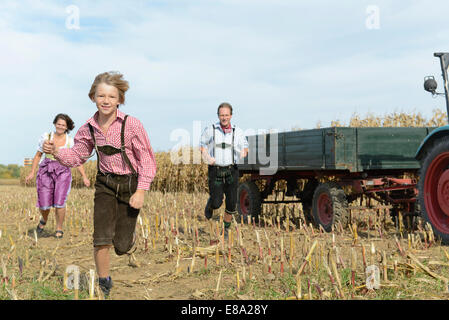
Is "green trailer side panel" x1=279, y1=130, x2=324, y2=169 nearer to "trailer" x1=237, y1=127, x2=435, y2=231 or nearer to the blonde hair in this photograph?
"trailer" x1=237, y1=127, x2=435, y2=231

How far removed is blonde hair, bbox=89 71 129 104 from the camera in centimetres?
398

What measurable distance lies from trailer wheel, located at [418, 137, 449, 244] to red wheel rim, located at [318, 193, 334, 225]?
6.22ft

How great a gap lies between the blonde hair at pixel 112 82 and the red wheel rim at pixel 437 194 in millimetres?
3968

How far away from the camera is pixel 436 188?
6082mm

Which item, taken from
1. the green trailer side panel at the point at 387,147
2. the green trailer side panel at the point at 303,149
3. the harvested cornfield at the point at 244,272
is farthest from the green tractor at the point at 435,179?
the green trailer side panel at the point at 303,149

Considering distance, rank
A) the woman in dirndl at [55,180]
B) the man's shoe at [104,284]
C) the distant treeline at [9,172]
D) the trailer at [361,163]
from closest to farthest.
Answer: the man's shoe at [104,284]
the trailer at [361,163]
the woman in dirndl at [55,180]
the distant treeline at [9,172]

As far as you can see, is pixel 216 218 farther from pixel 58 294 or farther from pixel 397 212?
pixel 58 294

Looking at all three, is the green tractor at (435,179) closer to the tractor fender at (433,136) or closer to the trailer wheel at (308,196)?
the tractor fender at (433,136)

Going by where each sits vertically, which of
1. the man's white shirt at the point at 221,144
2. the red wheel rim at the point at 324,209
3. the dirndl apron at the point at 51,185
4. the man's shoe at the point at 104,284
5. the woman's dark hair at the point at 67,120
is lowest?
the man's shoe at the point at 104,284

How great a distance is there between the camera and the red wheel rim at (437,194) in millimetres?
5812

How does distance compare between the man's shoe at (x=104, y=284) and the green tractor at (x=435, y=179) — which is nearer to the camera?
the man's shoe at (x=104, y=284)

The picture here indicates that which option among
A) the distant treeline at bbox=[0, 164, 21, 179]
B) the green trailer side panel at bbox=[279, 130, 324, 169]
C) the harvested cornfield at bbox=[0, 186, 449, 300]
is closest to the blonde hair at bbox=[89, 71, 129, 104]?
the harvested cornfield at bbox=[0, 186, 449, 300]

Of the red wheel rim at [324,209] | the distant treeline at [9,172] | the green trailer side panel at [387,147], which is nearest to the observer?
the green trailer side panel at [387,147]

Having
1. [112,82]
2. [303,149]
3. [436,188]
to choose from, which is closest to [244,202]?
[303,149]
